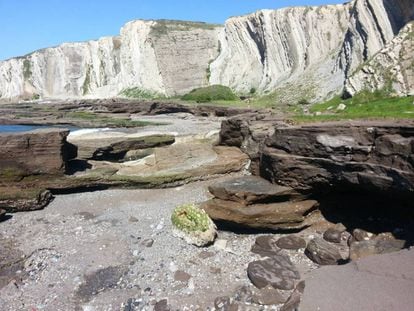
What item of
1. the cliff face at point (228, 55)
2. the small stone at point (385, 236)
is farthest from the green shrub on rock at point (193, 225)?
the cliff face at point (228, 55)

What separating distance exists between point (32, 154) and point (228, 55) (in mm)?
72191

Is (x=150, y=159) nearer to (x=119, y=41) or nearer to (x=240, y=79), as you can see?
(x=240, y=79)

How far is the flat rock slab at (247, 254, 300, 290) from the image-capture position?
954 cm

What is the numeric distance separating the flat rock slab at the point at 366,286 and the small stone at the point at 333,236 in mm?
2822

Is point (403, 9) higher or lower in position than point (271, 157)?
higher

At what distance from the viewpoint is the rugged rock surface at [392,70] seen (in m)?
29.2

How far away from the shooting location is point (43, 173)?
56.7ft

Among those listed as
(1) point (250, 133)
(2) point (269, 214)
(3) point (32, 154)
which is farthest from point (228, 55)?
(2) point (269, 214)

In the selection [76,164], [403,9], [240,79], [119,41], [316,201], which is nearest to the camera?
[316,201]

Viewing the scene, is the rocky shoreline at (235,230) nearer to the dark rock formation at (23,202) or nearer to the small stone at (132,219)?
the dark rock formation at (23,202)

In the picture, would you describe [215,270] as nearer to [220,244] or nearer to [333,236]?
[220,244]

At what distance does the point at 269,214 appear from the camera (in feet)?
39.9

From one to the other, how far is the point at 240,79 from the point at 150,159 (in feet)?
188

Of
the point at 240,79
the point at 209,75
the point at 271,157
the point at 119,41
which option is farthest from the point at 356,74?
the point at 119,41
